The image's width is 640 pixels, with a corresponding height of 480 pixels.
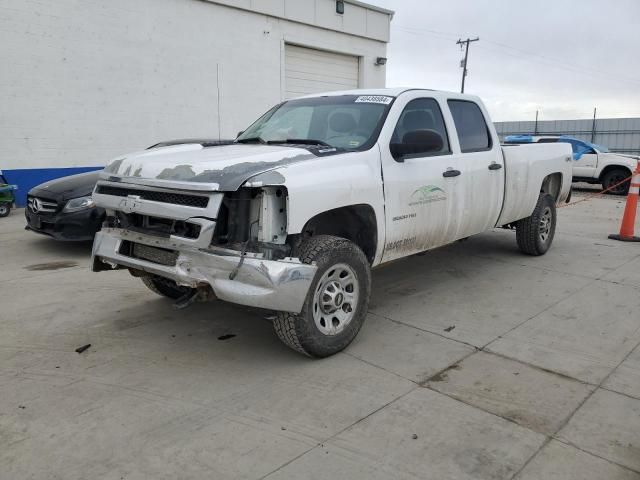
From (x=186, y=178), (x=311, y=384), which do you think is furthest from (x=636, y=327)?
(x=186, y=178)

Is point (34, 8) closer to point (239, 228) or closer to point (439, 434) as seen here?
point (239, 228)

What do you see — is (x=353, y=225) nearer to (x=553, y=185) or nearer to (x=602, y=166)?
(x=553, y=185)

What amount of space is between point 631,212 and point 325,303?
6.47m

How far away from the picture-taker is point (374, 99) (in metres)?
4.73

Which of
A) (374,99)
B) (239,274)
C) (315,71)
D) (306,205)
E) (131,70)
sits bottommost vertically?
(239,274)

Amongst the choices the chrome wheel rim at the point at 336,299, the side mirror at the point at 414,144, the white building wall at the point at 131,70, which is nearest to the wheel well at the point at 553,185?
the side mirror at the point at 414,144

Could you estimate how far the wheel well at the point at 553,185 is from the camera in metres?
7.22

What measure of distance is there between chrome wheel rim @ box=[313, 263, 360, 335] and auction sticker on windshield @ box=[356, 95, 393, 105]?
166 cm

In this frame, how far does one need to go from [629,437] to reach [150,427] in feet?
8.66

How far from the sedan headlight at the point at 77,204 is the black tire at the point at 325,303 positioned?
14.6 ft

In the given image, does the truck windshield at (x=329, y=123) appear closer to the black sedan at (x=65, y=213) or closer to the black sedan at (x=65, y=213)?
the black sedan at (x=65, y=213)

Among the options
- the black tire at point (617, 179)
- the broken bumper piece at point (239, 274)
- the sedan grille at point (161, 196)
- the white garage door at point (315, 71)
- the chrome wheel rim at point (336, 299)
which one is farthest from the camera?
the white garage door at point (315, 71)

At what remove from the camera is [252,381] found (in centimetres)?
354

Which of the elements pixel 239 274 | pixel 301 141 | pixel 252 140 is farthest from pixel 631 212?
pixel 239 274
